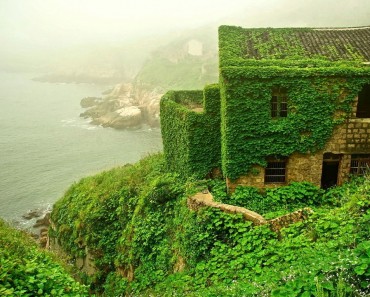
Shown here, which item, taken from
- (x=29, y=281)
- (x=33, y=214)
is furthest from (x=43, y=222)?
(x=29, y=281)

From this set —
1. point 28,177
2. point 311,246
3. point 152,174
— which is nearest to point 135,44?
point 28,177

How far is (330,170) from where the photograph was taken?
17141 millimetres

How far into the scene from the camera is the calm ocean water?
136ft

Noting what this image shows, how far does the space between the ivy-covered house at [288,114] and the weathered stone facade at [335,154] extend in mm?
42

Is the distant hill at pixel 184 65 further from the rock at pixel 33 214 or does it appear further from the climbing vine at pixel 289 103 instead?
the climbing vine at pixel 289 103

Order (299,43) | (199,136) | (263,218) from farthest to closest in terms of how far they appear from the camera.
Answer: (299,43) < (199,136) < (263,218)

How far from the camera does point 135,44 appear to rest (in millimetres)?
171750

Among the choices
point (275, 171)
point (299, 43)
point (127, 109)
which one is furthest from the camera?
point (127, 109)

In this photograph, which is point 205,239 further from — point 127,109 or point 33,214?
point 127,109

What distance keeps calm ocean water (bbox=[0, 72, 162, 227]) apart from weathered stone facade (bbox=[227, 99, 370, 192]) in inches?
764

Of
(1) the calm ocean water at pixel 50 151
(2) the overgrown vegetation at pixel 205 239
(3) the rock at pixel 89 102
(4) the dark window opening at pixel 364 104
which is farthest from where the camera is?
(3) the rock at pixel 89 102

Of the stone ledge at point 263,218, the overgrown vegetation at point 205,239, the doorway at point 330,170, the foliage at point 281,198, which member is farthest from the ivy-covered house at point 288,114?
the stone ledge at point 263,218

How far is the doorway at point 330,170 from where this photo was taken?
53.8ft

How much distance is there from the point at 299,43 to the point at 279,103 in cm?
510
